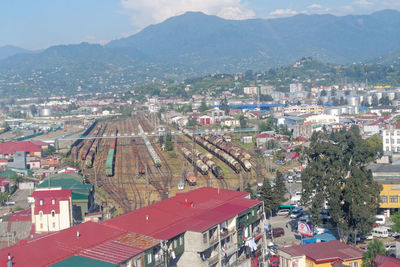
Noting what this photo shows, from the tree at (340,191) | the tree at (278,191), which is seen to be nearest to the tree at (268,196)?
the tree at (278,191)

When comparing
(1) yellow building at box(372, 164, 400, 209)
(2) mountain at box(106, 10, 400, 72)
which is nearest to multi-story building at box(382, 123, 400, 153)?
(1) yellow building at box(372, 164, 400, 209)

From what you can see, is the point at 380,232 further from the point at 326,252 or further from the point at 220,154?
the point at 220,154

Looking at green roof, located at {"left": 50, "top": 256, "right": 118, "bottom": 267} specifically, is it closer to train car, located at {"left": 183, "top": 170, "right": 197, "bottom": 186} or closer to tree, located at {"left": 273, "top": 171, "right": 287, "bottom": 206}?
tree, located at {"left": 273, "top": 171, "right": 287, "bottom": 206}

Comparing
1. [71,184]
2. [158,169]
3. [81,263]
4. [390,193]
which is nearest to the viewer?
[81,263]

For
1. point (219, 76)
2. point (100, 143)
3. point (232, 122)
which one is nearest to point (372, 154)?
point (100, 143)

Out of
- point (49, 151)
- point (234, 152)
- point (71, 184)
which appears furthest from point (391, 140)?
point (49, 151)
